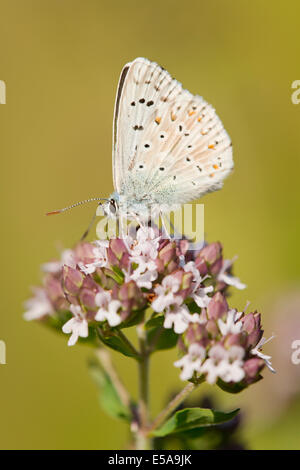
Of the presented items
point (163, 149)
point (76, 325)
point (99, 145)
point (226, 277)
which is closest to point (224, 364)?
point (226, 277)

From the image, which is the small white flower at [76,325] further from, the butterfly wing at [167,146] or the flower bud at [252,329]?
the butterfly wing at [167,146]

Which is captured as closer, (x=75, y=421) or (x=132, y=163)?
(x=132, y=163)

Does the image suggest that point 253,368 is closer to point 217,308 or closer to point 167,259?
point 217,308

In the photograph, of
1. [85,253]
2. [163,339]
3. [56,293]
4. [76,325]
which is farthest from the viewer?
[56,293]

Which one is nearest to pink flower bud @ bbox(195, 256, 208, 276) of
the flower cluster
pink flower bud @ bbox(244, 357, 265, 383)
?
the flower cluster

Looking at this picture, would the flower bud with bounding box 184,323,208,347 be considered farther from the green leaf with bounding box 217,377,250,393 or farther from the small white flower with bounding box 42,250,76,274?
the small white flower with bounding box 42,250,76,274

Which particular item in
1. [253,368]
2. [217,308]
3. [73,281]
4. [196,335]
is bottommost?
[253,368]
